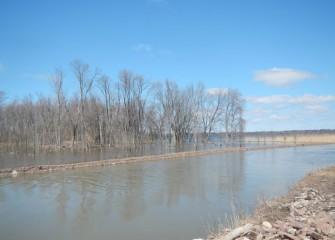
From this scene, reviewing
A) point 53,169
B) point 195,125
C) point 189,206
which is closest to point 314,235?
point 189,206

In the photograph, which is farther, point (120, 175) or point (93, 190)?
point (120, 175)

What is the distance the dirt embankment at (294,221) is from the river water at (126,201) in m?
1.82

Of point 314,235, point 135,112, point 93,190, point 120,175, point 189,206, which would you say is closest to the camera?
point 314,235

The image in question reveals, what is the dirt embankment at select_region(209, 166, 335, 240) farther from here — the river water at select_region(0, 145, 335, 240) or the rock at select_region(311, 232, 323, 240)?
the river water at select_region(0, 145, 335, 240)

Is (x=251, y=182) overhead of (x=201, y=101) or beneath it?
beneath

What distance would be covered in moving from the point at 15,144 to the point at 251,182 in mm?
54327

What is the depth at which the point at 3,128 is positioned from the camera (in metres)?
62.3

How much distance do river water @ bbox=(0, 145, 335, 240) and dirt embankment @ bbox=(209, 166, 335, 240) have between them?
182cm

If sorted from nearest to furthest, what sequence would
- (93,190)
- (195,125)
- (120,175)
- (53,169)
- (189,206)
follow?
(189,206)
(93,190)
(120,175)
(53,169)
(195,125)

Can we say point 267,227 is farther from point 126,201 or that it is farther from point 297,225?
point 126,201

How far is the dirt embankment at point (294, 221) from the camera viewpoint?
6973mm

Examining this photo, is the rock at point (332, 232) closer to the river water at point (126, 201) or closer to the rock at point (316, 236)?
the rock at point (316, 236)

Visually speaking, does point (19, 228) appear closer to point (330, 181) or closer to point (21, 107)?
point (330, 181)

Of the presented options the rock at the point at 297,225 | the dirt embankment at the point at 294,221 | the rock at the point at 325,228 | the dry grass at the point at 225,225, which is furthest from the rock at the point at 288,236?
the dry grass at the point at 225,225
